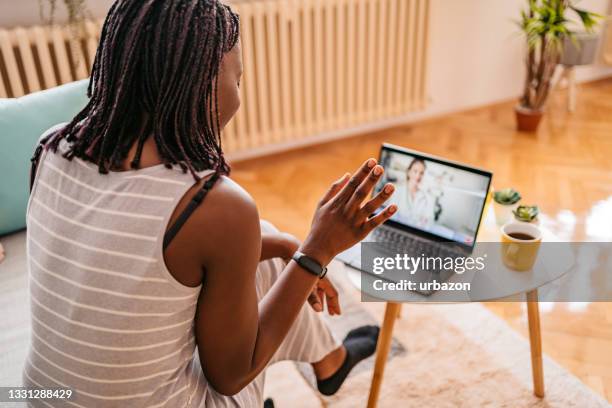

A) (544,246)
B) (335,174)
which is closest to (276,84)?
(335,174)

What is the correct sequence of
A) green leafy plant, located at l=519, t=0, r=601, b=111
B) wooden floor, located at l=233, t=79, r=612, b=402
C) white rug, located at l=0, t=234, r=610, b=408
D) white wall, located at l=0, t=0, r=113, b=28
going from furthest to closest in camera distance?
green leafy plant, located at l=519, t=0, r=601, b=111 < white wall, located at l=0, t=0, r=113, b=28 < wooden floor, located at l=233, t=79, r=612, b=402 < white rug, located at l=0, t=234, r=610, b=408

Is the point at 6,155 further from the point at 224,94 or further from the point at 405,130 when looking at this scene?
the point at 405,130

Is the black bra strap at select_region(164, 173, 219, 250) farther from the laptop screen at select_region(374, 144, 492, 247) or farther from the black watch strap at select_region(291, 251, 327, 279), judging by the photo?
the laptop screen at select_region(374, 144, 492, 247)

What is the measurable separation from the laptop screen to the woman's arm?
1.64 ft

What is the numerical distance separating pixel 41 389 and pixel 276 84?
85.7 inches

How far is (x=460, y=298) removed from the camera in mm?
1328

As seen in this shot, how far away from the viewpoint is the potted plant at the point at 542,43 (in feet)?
9.48

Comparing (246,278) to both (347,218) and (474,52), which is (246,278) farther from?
(474,52)

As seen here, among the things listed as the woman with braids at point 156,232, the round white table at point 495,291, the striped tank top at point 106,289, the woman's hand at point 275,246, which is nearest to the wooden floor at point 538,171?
the round white table at point 495,291

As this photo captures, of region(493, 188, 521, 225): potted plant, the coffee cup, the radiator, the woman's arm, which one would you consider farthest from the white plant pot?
the radiator

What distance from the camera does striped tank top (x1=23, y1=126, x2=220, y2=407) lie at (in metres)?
0.81

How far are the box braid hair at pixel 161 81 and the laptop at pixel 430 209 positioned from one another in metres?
0.70

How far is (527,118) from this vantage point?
3.28 meters

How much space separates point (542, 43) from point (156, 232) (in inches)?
108
